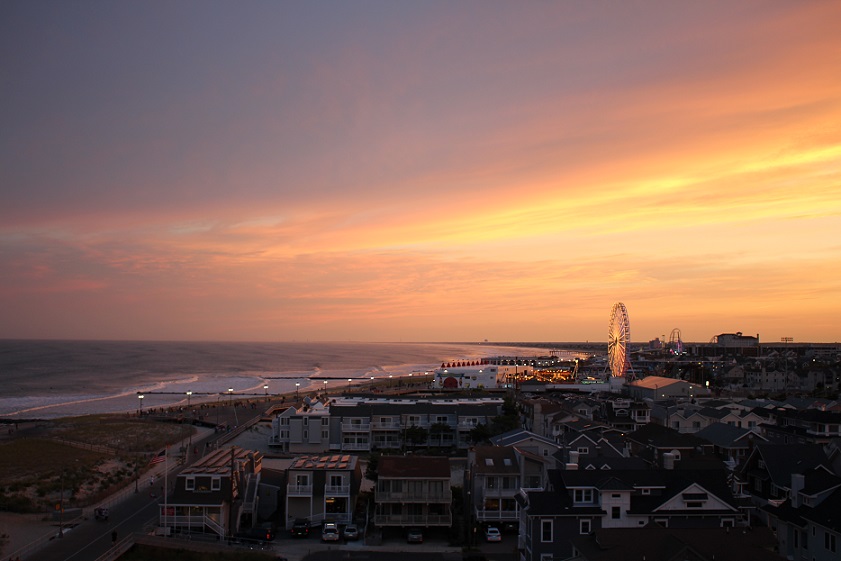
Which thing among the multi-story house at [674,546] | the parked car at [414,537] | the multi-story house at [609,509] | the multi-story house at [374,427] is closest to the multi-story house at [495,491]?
the parked car at [414,537]

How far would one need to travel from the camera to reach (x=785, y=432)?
4422 cm

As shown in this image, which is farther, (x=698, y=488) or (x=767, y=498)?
(x=767, y=498)

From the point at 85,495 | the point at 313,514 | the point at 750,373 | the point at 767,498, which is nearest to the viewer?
the point at 767,498

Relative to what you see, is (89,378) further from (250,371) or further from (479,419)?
(479,419)

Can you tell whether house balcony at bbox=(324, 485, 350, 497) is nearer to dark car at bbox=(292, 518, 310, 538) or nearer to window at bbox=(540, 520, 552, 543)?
dark car at bbox=(292, 518, 310, 538)

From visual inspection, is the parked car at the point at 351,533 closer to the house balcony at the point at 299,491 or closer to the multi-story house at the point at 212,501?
the house balcony at the point at 299,491

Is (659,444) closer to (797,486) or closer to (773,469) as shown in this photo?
(773,469)

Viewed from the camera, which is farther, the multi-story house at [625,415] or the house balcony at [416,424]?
the house balcony at [416,424]

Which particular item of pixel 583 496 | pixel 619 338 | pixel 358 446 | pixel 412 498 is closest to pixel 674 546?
pixel 583 496

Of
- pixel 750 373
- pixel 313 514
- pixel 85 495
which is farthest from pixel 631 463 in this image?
pixel 750 373

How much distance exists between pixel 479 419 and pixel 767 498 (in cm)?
2552

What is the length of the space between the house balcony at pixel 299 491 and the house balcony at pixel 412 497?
308cm

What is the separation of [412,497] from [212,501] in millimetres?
8028

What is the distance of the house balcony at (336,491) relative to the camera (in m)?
31.7
